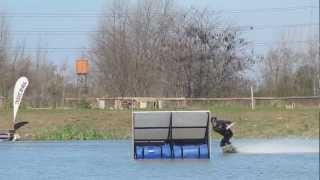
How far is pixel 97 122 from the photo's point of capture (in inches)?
1706

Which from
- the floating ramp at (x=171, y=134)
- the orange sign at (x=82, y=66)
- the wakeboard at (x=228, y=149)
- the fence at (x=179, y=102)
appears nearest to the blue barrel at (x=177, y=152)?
the floating ramp at (x=171, y=134)

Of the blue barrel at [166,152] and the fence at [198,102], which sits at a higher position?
the fence at [198,102]

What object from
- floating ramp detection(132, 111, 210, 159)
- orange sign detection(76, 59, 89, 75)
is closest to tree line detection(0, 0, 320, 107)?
orange sign detection(76, 59, 89, 75)

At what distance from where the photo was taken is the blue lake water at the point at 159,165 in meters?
19.4

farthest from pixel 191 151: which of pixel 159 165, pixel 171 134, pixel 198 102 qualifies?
pixel 198 102

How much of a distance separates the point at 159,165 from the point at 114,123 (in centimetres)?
2029

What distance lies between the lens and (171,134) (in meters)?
26.0

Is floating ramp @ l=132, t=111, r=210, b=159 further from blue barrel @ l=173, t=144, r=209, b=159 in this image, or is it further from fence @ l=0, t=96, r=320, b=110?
fence @ l=0, t=96, r=320, b=110

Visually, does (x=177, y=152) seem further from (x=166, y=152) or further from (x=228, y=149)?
(x=228, y=149)

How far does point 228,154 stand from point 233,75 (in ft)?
133

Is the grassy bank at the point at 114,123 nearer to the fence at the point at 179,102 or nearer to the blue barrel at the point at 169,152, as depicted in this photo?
the fence at the point at 179,102

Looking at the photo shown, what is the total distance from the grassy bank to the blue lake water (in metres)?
9.28

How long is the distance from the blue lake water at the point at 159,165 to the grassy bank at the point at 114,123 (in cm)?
928

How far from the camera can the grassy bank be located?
39906mm
